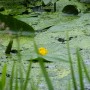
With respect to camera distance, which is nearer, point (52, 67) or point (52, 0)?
point (52, 67)

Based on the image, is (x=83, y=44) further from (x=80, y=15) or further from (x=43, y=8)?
(x=43, y=8)

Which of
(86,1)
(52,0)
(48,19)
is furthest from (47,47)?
(86,1)

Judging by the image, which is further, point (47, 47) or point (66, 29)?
point (66, 29)

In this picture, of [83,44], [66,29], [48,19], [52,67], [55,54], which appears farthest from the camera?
[48,19]

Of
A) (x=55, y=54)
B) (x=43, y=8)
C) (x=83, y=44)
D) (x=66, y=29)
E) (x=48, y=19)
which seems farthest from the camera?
(x=43, y=8)

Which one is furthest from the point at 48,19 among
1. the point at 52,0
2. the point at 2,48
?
the point at 2,48

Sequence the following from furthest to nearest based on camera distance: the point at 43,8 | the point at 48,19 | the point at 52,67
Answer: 1. the point at 43,8
2. the point at 48,19
3. the point at 52,67

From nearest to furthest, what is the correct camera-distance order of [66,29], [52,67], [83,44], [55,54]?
[52,67]
[55,54]
[83,44]
[66,29]

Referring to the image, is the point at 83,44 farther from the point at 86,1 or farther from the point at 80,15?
the point at 86,1
